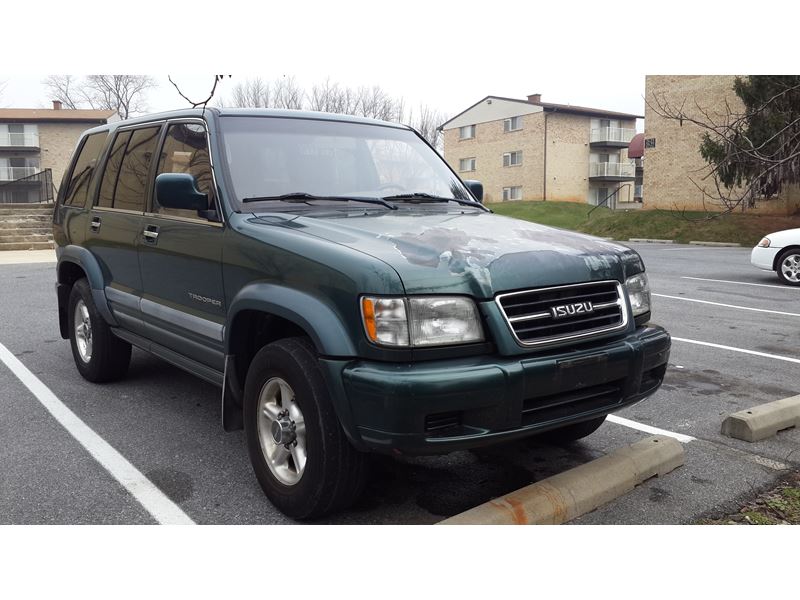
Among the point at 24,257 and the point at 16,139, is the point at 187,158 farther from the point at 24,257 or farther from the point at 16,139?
the point at 16,139

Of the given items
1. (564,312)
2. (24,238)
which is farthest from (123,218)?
(24,238)

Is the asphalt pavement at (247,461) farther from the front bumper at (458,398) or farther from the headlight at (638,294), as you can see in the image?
the headlight at (638,294)

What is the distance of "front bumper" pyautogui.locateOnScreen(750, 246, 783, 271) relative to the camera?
1239cm

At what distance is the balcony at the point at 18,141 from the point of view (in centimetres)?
4716

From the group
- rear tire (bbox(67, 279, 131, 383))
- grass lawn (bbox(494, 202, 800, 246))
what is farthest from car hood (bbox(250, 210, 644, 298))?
grass lawn (bbox(494, 202, 800, 246))

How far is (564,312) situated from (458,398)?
0.69 meters

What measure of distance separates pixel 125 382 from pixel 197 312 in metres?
2.10

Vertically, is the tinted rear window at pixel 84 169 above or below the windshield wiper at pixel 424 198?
above

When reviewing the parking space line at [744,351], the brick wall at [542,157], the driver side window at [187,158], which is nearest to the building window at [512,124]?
the brick wall at [542,157]

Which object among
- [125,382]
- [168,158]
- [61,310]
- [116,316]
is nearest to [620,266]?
[168,158]

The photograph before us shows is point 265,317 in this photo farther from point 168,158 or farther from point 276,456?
point 168,158

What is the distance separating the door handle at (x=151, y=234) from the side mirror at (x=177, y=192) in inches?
27.4

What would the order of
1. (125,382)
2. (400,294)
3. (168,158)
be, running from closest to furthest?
(400,294) → (168,158) → (125,382)

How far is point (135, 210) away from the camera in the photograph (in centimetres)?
466
